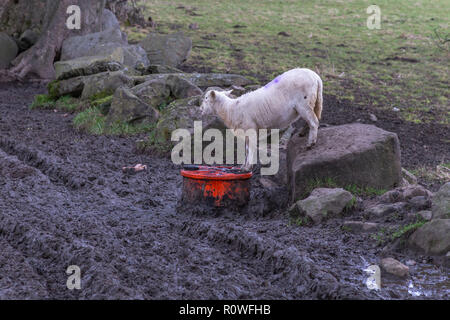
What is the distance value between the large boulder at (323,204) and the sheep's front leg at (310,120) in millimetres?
1053

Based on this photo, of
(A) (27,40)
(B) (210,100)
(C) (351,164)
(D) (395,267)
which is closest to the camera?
(D) (395,267)

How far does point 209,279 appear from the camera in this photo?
5.53 m

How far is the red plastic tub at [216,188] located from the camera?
738cm

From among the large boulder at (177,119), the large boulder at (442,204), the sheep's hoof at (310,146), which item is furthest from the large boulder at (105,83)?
the large boulder at (442,204)

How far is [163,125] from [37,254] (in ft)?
17.9

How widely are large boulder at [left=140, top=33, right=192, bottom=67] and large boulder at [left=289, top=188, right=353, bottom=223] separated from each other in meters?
12.4

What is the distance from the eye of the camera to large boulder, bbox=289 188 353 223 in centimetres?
711

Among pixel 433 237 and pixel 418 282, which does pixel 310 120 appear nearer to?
pixel 433 237

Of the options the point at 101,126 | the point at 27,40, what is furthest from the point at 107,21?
the point at 101,126

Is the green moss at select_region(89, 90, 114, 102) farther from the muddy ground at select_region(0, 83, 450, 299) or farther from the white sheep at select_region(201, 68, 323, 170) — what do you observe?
the white sheep at select_region(201, 68, 323, 170)

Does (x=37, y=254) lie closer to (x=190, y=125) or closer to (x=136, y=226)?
(x=136, y=226)

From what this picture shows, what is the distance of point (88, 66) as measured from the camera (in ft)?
52.3

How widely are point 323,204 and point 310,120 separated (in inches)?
55.5

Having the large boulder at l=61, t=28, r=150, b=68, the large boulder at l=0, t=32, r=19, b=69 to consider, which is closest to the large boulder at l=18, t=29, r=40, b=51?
the large boulder at l=0, t=32, r=19, b=69
